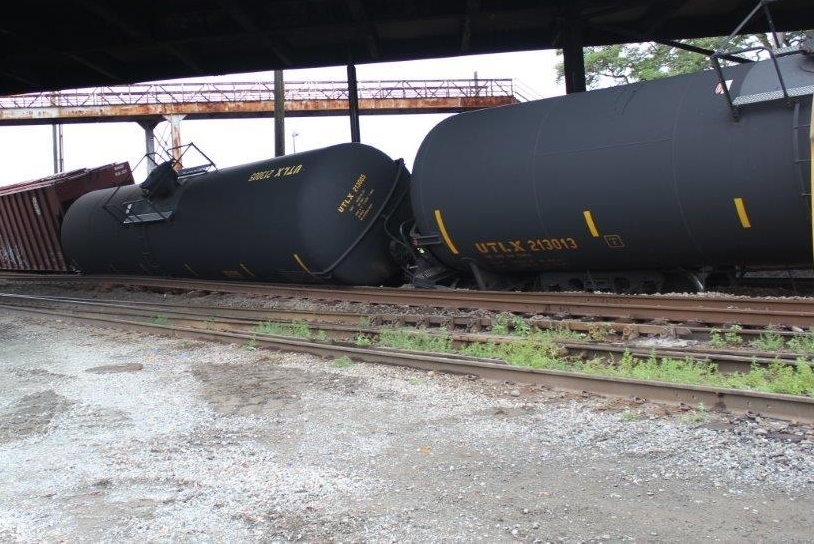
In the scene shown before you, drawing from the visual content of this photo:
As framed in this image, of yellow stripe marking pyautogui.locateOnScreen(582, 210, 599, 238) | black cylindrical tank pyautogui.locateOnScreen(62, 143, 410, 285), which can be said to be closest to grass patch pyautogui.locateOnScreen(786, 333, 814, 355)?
yellow stripe marking pyautogui.locateOnScreen(582, 210, 599, 238)

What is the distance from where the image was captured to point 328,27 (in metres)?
15.1

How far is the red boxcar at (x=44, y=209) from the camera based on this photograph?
20266mm

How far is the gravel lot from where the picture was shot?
353cm

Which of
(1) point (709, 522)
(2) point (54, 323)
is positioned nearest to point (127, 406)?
(1) point (709, 522)

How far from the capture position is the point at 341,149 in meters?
12.5

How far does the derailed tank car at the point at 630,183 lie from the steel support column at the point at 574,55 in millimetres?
4407

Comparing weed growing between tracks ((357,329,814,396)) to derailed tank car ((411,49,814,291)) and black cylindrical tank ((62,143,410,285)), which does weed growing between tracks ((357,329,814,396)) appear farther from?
black cylindrical tank ((62,143,410,285))

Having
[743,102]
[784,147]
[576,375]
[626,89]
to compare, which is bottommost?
[576,375]

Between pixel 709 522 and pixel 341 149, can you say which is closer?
pixel 709 522

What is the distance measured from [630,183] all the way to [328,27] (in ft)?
30.7

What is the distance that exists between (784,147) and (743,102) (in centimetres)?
71

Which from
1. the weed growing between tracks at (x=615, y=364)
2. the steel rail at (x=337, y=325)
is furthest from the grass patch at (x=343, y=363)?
the steel rail at (x=337, y=325)

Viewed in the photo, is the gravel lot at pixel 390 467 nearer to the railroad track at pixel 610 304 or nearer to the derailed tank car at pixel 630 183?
the railroad track at pixel 610 304

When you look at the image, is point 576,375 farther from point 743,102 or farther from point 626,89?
point 626,89
